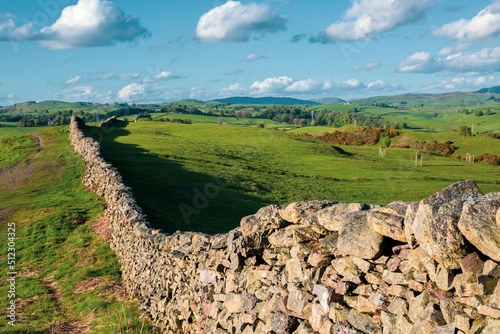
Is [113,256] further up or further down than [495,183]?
further up

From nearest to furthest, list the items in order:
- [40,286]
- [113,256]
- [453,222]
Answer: [453,222]
[40,286]
[113,256]

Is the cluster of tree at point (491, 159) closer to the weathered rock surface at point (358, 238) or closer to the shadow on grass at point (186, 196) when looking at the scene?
the shadow on grass at point (186, 196)

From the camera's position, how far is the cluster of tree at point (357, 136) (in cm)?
12469

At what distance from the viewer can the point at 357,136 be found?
12862 centimetres

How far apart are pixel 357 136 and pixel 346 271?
127 m

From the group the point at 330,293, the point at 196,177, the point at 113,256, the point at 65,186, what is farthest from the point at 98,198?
the point at 330,293

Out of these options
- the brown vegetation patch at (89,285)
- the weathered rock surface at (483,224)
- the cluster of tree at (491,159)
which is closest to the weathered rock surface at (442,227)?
the weathered rock surface at (483,224)

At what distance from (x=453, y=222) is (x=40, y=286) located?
603 inches

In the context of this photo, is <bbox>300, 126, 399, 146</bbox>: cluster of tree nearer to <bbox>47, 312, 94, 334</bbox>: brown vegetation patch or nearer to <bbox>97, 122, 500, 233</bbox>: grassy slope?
<bbox>97, 122, 500, 233</bbox>: grassy slope

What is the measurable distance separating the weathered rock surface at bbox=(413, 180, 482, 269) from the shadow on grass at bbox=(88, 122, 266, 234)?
14274 mm

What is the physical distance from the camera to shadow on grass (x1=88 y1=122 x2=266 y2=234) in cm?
2103

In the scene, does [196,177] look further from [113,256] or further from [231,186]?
[113,256]

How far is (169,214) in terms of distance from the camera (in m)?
21.6

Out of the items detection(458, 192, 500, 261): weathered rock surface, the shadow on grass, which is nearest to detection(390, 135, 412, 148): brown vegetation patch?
the shadow on grass
